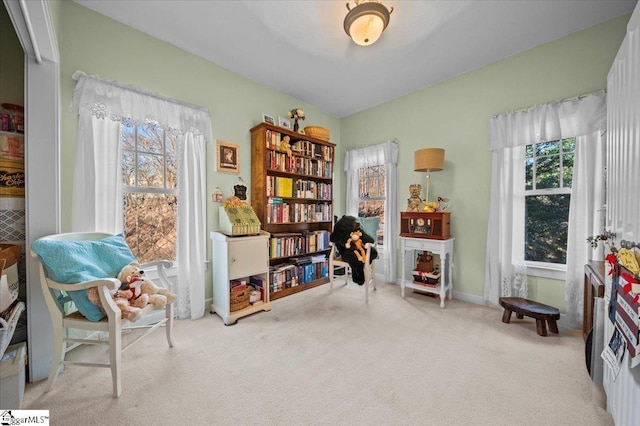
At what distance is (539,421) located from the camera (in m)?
1.30

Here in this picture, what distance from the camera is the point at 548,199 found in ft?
8.46

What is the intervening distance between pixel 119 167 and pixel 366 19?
7.83 feet

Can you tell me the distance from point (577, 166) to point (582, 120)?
0.41 m

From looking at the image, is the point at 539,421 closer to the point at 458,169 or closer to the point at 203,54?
the point at 458,169

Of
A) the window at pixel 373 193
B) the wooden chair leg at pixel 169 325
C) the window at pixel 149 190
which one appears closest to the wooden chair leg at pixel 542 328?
the window at pixel 373 193

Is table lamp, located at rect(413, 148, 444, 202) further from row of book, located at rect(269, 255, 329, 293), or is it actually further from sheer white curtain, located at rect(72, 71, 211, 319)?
sheer white curtain, located at rect(72, 71, 211, 319)

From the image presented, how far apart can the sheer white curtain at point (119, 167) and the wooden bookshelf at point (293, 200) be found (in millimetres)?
676

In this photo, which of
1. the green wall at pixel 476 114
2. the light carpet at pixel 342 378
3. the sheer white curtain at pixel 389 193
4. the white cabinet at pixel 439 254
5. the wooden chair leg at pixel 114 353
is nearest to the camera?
the light carpet at pixel 342 378

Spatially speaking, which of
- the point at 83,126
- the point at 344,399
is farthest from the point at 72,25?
the point at 344,399

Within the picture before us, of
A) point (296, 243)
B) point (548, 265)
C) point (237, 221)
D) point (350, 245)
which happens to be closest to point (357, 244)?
point (350, 245)

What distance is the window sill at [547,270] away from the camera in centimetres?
243

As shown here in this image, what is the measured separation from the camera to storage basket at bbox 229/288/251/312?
248cm

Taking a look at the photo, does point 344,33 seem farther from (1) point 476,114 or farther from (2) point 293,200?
(2) point 293,200

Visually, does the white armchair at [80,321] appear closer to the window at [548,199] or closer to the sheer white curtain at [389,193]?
the sheer white curtain at [389,193]
